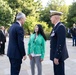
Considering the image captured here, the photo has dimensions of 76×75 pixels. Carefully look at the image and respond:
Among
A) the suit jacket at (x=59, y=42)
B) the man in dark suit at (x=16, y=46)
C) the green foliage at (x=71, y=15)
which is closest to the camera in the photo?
the suit jacket at (x=59, y=42)

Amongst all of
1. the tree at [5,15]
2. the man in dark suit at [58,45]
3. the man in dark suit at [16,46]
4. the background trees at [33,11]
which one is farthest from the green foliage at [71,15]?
the man in dark suit at [58,45]

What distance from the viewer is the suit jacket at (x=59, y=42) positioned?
5.71 metres

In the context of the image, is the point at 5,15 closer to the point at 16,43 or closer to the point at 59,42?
the point at 16,43

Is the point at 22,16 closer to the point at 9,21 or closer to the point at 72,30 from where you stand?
the point at 72,30

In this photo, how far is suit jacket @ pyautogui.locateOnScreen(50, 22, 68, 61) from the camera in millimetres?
5711

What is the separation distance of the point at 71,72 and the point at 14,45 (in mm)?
3561

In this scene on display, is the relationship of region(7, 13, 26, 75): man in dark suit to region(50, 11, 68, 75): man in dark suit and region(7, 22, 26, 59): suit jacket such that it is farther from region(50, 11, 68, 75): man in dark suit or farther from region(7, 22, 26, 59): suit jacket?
region(50, 11, 68, 75): man in dark suit

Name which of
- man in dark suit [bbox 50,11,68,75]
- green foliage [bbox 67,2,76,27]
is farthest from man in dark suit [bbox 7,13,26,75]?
green foliage [bbox 67,2,76,27]

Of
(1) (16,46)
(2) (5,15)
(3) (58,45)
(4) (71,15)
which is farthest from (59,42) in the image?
(2) (5,15)

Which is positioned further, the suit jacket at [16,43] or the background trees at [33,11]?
the background trees at [33,11]

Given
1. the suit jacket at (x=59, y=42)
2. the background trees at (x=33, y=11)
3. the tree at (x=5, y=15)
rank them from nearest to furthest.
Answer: the suit jacket at (x=59, y=42) < the background trees at (x=33, y=11) < the tree at (x=5, y=15)

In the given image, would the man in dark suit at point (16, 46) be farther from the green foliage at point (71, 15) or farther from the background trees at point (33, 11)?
the green foliage at point (71, 15)

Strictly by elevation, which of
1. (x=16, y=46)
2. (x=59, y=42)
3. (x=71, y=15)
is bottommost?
(x=16, y=46)

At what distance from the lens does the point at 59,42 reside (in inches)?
225
